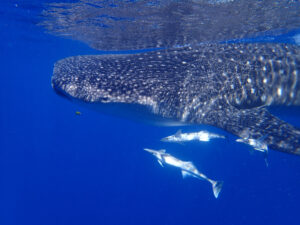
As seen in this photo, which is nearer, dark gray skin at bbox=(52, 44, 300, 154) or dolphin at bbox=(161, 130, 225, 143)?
dark gray skin at bbox=(52, 44, 300, 154)

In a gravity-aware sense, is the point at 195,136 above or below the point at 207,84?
below

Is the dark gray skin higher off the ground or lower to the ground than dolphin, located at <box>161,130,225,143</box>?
higher

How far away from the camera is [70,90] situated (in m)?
4.65

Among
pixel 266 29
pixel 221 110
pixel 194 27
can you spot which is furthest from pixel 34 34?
pixel 221 110

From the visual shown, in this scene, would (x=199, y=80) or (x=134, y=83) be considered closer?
(x=134, y=83)

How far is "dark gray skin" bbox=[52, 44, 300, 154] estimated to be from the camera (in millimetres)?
4750

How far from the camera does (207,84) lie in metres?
5.99

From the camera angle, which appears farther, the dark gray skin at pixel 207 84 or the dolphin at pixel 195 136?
the dolphin at pixel 195 136

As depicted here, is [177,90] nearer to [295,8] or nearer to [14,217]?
[295,8]

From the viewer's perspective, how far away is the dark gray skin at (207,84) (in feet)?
15.6

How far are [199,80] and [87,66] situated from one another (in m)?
2.95

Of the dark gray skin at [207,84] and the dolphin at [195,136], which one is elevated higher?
the dark gray skin at [207,84]

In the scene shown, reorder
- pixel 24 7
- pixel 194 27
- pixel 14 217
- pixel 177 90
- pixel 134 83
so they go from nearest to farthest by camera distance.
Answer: pixel 134 83, pixel 177 90, pixel 24 7, pixel 194 27, pixel 14 217

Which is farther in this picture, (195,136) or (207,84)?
(195,136)
